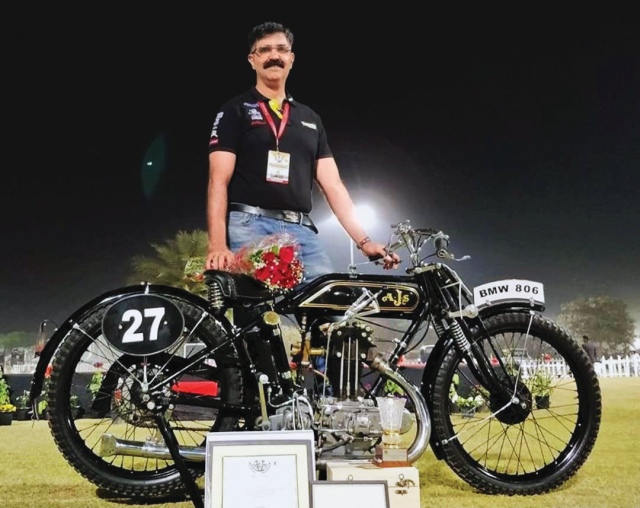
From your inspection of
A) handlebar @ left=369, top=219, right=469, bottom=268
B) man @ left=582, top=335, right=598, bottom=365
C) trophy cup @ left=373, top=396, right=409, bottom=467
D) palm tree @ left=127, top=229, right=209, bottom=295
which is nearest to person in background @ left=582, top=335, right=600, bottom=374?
man @ left=582, top=335, right=598, bottom=365

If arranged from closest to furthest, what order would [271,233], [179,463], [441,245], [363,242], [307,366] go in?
[179,463] → [307,366] → [441,245] → [271,233] → [363,242]

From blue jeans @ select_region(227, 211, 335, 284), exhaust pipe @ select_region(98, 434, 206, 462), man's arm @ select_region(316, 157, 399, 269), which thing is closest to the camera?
exhaust pipe @ select_region(98, 434, 206, 462)

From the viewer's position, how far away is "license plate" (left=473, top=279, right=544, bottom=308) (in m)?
2.38

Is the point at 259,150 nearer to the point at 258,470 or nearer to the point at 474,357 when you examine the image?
the point at 474,357

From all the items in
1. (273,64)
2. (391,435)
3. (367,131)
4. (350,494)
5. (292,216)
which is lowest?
(350,494)

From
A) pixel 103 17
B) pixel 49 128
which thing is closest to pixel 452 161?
pixel 103 17

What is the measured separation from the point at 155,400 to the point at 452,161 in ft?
10.4

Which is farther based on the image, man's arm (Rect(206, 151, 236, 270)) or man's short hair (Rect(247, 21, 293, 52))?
man's short hair (Rect(247, 21, 293, 52))

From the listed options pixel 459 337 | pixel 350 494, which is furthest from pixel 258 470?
pixel 459 337

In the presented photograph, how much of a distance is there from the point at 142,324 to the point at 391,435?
97 centimetres

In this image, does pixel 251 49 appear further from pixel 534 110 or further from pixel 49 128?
pixel 534 110

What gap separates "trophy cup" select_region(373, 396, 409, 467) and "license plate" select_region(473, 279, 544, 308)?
0.60 meters

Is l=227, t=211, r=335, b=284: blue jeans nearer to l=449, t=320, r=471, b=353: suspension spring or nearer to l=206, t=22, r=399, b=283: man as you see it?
l=206, t=22, r=399, b=283: man

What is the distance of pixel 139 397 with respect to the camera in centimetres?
202
